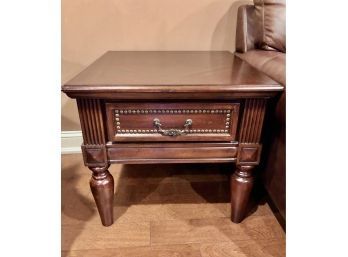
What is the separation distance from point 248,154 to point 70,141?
1008 millimetres

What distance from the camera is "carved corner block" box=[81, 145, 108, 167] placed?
83cm

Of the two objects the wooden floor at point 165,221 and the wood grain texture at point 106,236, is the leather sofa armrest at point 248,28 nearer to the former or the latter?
the wooden floor at point 165,221

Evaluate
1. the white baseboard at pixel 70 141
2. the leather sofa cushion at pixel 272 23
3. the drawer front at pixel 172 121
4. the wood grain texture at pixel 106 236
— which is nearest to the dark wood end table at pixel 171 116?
the drawer front at pixel 172 121

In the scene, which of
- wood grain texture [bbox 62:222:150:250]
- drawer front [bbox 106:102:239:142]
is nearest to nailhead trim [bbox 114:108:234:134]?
drawer front [bbox 106:102:239:142]

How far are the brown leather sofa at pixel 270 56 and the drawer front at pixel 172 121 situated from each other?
0.17 m

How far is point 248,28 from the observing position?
1.19 m

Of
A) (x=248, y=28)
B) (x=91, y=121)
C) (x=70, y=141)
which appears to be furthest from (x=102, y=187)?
(x=248, y=28)

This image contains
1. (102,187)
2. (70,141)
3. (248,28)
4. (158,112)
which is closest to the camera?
(158,112)

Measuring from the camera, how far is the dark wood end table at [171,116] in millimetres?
732

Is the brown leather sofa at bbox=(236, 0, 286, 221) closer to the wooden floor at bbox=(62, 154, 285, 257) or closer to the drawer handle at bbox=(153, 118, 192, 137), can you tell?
the wooden floor at bbox=(62, 154, 285, 257)

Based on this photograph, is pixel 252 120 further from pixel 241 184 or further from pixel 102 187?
pixel 102 187

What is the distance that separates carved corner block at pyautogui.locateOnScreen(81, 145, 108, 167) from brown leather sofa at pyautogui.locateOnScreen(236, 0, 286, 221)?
54cm
